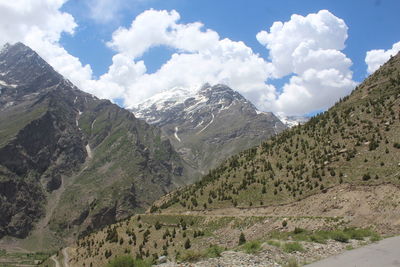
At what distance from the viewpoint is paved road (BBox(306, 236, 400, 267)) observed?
18.6 meters

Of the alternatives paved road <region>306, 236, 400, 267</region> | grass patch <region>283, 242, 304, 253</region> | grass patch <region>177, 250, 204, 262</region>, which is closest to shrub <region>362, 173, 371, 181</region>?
paved road <region>306, 236, 400, 267</region>

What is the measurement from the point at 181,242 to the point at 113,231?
18.1m

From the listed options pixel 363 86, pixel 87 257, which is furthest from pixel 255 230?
pixel 363 86

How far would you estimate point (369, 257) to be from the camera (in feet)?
65.5

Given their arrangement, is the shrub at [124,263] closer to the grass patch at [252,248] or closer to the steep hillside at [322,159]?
the grass patch at [252,248]

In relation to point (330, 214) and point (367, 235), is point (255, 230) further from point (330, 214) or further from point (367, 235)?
point (367, 235)

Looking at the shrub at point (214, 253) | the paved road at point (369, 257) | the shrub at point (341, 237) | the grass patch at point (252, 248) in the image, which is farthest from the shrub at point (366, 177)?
the shrub at point (214, 253)

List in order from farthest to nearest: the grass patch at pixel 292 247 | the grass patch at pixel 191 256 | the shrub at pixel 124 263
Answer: the grass patch at pixel 292 247
the grass patch at pixel 191 256
the shrub at pixel 124 263

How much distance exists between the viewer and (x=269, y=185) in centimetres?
5409

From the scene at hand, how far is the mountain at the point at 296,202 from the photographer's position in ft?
84.9

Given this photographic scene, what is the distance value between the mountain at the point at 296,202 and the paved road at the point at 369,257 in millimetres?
1267

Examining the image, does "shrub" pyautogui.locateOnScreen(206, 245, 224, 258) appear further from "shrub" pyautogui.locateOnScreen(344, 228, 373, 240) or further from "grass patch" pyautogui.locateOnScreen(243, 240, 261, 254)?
"shrub" pyautogui.locateOnScreen(344, 228, 373, 240)

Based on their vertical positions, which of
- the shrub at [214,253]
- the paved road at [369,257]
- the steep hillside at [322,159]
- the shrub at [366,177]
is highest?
the steep hillside at [322,159]

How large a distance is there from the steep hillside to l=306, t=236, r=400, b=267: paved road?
64.0 ft
